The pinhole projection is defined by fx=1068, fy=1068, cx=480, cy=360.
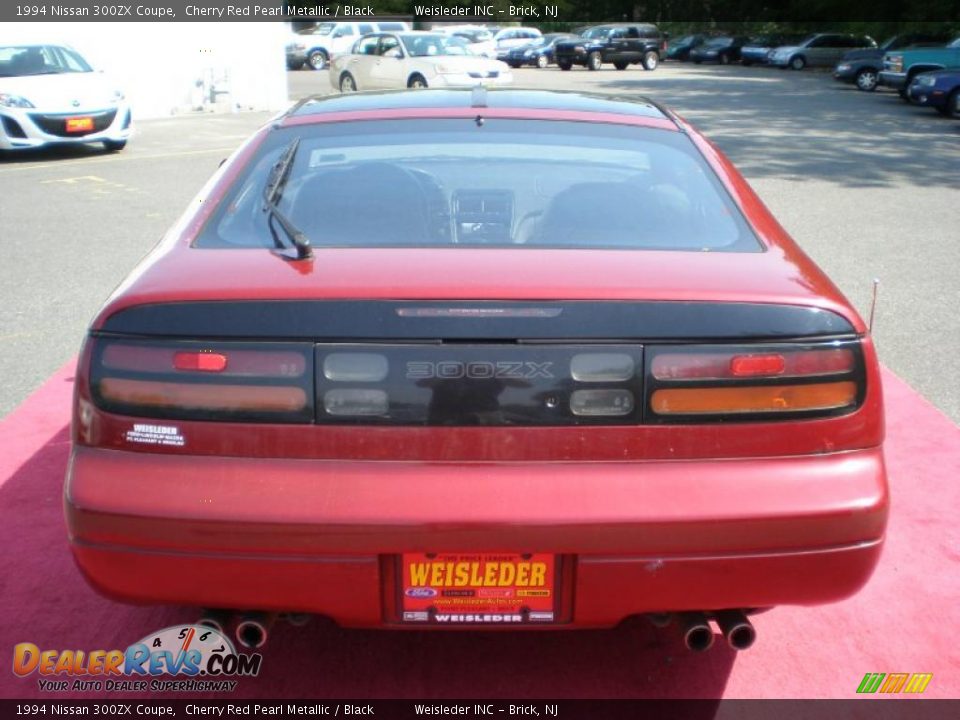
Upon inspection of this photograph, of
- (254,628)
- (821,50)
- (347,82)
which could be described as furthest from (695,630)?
(821,50)

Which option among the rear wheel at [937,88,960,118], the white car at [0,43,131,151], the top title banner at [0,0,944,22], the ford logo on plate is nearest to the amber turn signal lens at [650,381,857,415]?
the ford logo on plate

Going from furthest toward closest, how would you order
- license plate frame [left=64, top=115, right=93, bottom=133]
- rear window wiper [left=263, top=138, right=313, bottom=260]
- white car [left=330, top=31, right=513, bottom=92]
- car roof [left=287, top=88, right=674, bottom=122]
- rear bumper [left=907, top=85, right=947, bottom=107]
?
white car [left=330, top=31, right=513, bottom=92]
rear bumper [left=907, top=85, right=947, bottom=107]
license plate frame [left=64, top=115, right=93, bottom=133]
car roof [left=287, top=88, right=674, bottom=122]
rear window wiper [left=263, top=138, right=313, bottom=260]

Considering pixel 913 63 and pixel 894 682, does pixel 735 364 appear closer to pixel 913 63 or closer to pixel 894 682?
pixel 894 682

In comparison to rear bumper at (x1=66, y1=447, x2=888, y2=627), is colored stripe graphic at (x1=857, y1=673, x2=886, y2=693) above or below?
below

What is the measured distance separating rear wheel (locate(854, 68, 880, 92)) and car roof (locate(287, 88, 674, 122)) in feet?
90.6

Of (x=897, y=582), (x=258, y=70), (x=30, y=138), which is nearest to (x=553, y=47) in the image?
(x=258, y=70)

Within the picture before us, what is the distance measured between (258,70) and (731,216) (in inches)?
796

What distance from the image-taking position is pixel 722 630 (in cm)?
264

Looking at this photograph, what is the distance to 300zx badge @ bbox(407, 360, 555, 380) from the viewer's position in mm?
2432

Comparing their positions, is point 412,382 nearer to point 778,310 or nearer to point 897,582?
point 778,310

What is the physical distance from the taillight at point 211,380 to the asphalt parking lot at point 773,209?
2979 millimetres

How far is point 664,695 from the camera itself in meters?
2.97

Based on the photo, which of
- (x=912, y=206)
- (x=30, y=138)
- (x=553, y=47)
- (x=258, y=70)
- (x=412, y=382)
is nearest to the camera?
(x=412, y=382)

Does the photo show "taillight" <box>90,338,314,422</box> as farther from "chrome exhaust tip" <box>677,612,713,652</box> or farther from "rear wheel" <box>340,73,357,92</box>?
"rear wheel" <box>340,73,357,92</box>
